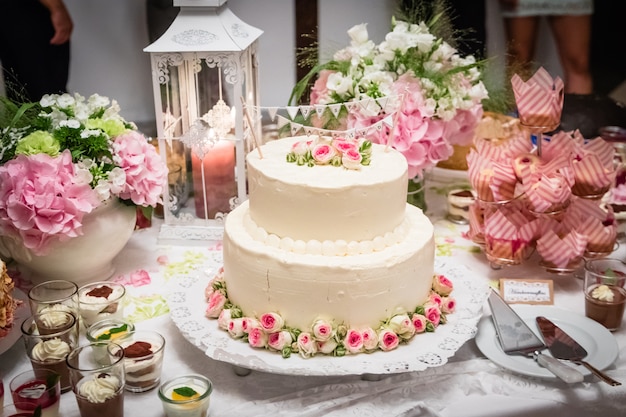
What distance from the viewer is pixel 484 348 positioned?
1510 mm

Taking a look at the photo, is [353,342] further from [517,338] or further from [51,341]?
[51,341]

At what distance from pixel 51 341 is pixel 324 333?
51cm

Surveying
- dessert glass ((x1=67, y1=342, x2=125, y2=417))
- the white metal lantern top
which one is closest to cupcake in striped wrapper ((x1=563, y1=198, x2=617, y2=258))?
the white metal lantern top

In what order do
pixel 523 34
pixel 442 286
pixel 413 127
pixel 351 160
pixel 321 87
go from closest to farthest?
pixel 351 160 < pixel 442 286 < pixel 413 127 < pixel 321 87 < pixel 523 34

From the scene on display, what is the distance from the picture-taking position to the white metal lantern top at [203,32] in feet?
6.02

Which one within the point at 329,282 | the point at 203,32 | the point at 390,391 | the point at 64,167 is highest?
the point at 203,32

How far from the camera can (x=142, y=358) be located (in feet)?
4.46

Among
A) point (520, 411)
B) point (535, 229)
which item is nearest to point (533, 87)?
point (535, 229)

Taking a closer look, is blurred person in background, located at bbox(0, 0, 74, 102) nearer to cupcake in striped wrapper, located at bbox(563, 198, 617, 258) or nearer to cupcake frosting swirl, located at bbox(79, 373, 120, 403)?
cupcake frosting swirl, located at bbox(79, 373, 120, 403)

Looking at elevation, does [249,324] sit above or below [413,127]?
below

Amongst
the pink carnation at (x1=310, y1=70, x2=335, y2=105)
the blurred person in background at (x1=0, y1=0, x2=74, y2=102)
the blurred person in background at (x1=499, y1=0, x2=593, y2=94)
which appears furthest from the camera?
the blurred person in background at (x1=499, y1=0, x2=593, y2=94)

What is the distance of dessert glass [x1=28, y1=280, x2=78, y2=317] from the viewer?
4.68 feet

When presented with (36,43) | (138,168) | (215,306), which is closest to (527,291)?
(215,306)

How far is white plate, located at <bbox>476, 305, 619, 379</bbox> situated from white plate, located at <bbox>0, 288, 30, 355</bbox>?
97cm
